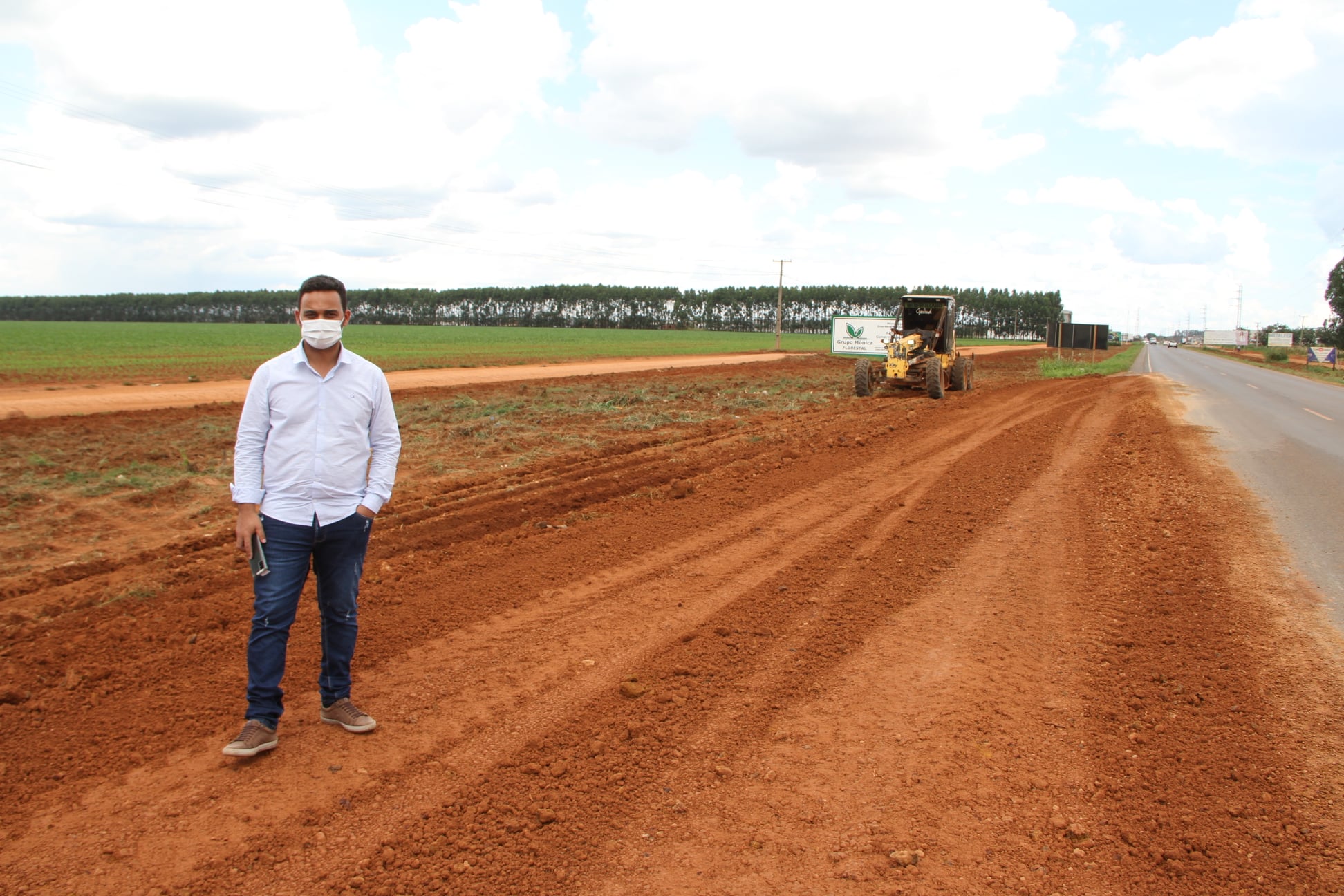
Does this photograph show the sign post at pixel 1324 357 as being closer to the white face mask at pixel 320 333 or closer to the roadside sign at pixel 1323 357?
the roadside sign at pixel 1323 357

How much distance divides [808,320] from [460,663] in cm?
15307

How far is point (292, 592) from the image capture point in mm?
3721

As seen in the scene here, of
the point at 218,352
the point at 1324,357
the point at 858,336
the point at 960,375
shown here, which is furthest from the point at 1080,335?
the point at 218,352

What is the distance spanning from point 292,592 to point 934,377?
64.6 ft

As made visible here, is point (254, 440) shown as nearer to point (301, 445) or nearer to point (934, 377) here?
point (301, 445)

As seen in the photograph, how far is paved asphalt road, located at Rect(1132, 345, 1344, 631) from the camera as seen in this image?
7230mm

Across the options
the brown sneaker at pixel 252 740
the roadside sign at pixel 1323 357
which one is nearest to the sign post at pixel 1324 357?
the roadside sign at pixel 1323 357

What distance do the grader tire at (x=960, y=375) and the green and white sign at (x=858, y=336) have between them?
49.7 feet

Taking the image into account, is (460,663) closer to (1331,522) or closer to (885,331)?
(1331,522)

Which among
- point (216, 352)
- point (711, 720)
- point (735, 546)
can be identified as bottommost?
point (711, 720)

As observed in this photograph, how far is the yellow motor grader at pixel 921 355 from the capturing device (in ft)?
72.6

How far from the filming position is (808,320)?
502 ft

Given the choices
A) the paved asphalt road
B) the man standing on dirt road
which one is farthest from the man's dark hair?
the paved asphalt road

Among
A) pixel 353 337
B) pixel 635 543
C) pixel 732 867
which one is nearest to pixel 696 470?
pixel 635 543
